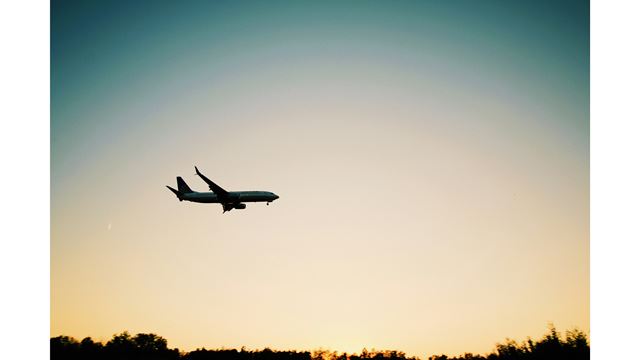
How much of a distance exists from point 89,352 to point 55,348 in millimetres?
8191

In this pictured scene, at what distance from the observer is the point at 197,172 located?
70.3m

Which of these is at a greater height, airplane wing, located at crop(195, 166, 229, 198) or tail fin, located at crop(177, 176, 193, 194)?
tail fin, located at crop(177, 176, 193, 194)

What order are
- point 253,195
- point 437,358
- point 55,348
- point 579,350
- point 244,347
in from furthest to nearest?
point 437,358 < point 244,347 < point 579,350 < point 253,195 < point 55,348

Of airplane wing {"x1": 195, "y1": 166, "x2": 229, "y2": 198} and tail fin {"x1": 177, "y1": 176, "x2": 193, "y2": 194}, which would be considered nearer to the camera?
airplane wing {"x1": 195, "y1": 166, "x2": 229, "y2": 198}

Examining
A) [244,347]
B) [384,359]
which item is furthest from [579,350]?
[244,347]

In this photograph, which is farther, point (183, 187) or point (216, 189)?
point (183, 187)

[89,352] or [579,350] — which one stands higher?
[89,352]

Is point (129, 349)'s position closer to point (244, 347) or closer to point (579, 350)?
point (244, 347)

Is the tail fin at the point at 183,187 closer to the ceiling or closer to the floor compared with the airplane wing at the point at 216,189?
closer to the ceiling

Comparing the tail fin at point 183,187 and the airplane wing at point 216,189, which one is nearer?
the airplane wing at point 216,189

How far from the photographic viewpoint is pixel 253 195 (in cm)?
7581

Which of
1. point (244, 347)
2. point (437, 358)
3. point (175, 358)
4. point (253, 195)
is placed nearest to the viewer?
point (253, 195)

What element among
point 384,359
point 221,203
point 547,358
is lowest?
point 384,359

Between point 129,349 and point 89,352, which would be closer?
point 89,352
